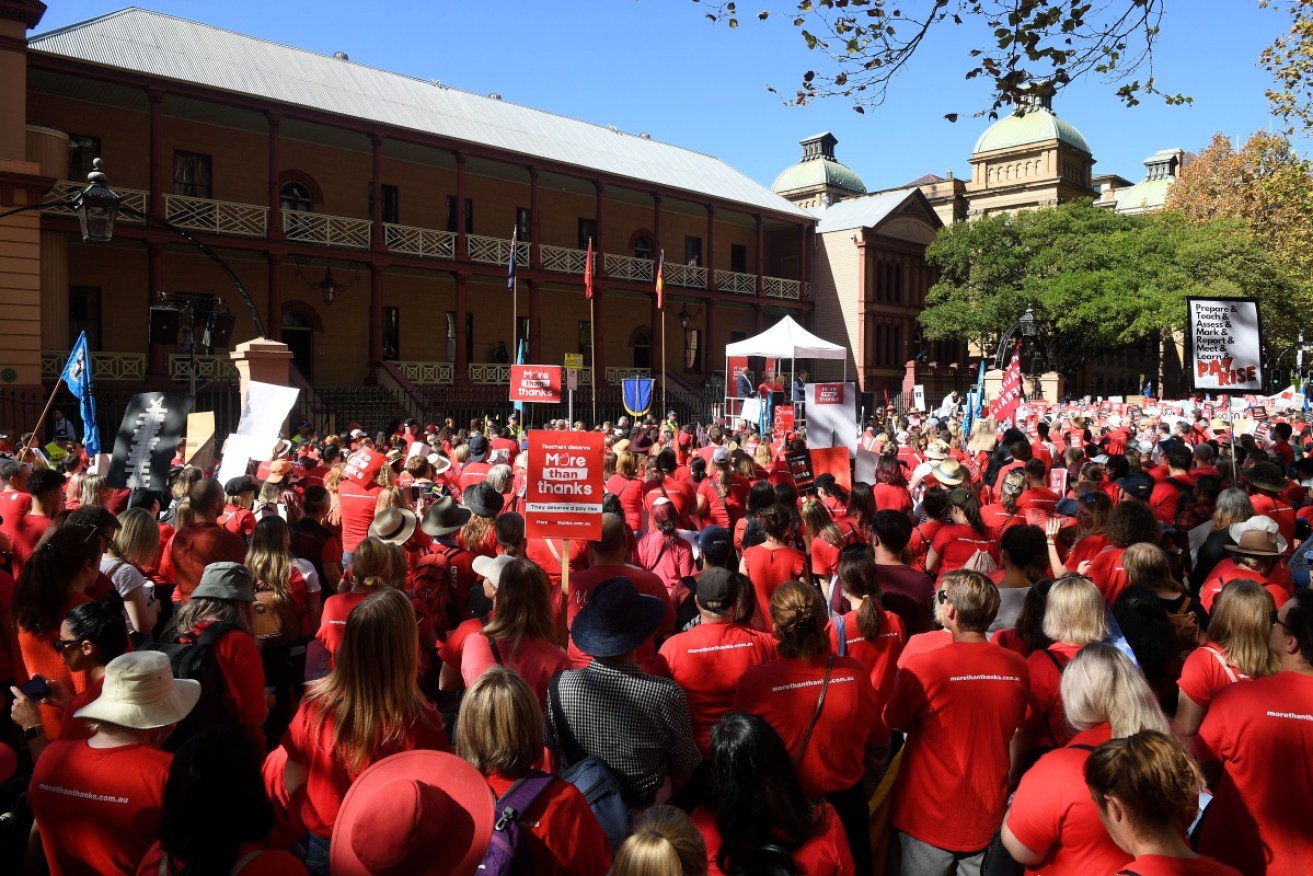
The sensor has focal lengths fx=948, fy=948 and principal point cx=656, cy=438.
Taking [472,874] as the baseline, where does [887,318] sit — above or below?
above

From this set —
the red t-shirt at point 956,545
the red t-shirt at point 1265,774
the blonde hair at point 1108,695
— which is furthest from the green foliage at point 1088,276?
the blonde hair at point 1108,695

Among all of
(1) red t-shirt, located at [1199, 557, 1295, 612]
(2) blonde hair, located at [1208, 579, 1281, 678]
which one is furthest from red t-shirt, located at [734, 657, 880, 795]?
(1) red t-shirt, located at [1199, 557, 1295, 612]

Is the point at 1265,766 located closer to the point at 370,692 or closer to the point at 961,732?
the point at 961,732

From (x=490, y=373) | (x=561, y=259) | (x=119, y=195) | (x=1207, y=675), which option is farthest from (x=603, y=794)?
(x=561, y=259)

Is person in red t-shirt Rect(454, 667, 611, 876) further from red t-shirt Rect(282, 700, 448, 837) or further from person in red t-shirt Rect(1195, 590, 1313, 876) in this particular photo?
person in red t-shirt Rect(1195, 590, 1313, 876)

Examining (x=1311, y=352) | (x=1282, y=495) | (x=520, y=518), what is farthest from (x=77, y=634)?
(x=1311, y=352)

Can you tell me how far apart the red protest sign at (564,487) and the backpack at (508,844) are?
10.0ft

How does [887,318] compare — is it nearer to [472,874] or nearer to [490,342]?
[490,342]

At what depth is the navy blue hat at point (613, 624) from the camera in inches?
134

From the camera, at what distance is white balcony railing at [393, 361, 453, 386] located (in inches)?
1133

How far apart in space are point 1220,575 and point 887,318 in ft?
132

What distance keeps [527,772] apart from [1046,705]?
223 centimetres

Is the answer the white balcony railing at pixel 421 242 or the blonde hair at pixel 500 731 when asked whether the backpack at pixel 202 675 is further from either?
the white balcony railing at pixel 421 242

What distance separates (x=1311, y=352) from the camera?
52875 millimetres
